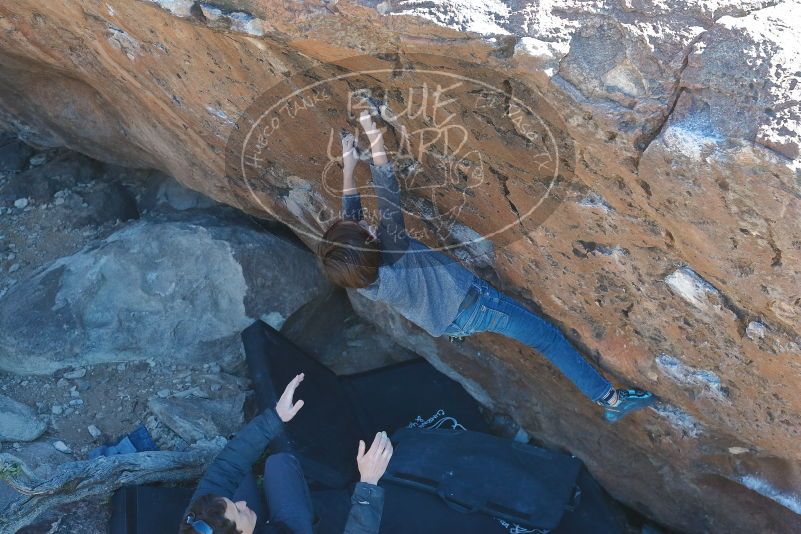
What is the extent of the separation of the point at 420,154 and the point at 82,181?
7.95 ft

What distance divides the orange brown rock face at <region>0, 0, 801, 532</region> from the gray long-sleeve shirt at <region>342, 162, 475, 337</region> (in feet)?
0.74

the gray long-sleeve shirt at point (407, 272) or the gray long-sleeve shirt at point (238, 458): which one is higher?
the gray long-sleeve shirt at point (407, 272)

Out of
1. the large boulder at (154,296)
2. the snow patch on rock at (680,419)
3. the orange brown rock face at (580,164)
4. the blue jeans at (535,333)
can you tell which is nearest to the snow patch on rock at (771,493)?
the orange brown rock face at (580,164)

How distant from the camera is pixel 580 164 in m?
2.34

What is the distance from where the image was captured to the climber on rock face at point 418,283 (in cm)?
239

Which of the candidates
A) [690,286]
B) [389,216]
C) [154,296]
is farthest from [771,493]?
[154,296]

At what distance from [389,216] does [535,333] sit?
0.73m

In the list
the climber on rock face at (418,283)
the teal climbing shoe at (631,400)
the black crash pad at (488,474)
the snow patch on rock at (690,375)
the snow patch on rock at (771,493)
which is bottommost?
the black crash pad at (488,474)

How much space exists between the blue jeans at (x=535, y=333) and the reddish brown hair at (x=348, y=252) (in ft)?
1.62

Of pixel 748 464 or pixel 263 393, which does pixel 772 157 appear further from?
pixel 263 393

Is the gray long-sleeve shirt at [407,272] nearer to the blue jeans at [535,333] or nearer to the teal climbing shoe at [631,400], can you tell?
the blue jeans at [535,333]

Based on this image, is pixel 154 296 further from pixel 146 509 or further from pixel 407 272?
pixel 407 272

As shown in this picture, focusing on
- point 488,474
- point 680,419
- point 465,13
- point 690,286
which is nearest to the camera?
point 465,13

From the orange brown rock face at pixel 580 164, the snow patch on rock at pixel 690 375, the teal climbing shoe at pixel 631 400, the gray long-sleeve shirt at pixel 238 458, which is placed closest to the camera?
the orange brown rock face at pixel 580 164
